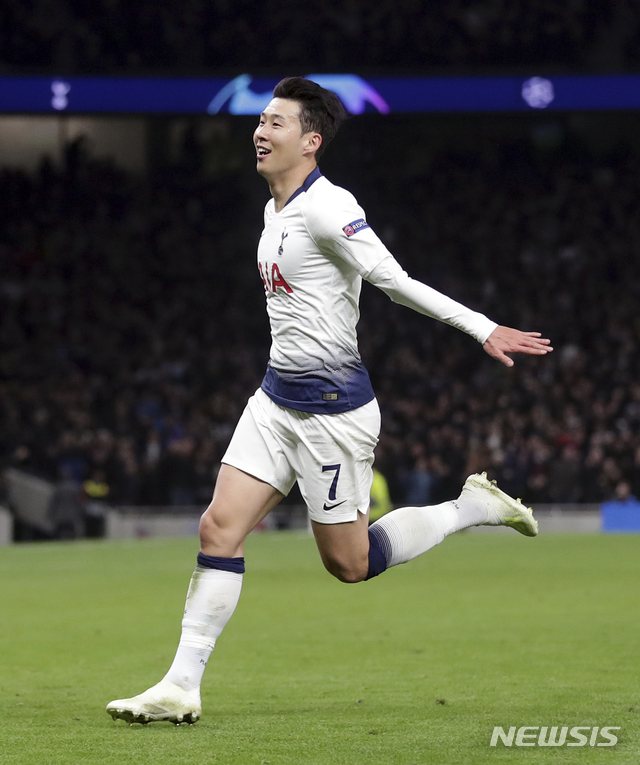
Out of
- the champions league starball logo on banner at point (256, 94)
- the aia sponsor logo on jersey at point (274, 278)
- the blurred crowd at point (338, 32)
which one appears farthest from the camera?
the blurred crowd at point (338, 32)

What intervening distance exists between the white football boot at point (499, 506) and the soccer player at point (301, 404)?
0.73 m

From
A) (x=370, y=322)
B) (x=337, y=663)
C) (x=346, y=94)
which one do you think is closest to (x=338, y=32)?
(x=346, y=94)

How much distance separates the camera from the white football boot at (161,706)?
441 cm

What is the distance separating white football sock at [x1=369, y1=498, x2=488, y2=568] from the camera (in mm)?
4988

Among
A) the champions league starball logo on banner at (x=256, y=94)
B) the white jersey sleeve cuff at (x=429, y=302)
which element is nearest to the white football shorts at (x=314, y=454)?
the white jersey sleeve cuff at (x=429, y=302)

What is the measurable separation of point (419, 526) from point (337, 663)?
178cm

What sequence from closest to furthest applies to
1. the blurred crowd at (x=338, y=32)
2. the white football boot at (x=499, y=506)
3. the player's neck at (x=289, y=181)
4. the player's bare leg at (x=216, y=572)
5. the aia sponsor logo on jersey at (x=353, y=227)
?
the aia sponsor logo on jersey at (x=353, y=227), the player's bare leg at (x=216, y=572), the player's neck at (x=289, y=181), the white football boot at (x=499, y=506), the blurred crowd at (x=338, y=32)

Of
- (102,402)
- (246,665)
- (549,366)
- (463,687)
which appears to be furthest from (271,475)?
(549,366)

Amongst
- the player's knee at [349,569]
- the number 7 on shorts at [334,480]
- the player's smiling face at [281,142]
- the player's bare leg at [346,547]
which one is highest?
the player's smiling face at [281,142]

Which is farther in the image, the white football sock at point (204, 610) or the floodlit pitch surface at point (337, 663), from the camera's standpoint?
the white football sock at point (204, 610)

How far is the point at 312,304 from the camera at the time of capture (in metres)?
4.71

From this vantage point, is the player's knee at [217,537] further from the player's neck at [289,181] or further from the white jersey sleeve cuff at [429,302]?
the player's neck at [289,181]

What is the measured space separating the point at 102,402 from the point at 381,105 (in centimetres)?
783

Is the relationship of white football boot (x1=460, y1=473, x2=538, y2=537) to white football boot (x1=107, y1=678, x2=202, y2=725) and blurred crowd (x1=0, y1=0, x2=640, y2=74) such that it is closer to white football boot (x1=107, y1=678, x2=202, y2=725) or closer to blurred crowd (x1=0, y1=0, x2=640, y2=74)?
white football boot (x1=107, y1=678, x2=202, y2=725)
